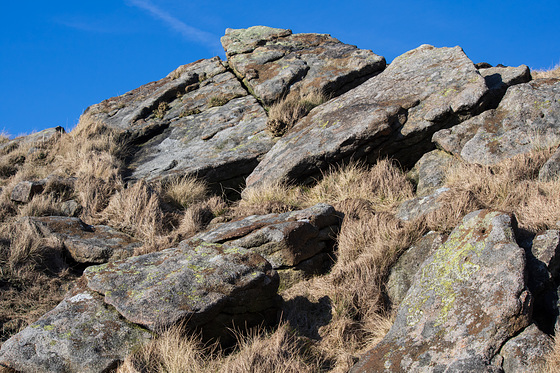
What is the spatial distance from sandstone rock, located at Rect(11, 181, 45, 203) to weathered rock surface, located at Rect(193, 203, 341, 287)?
4757 millimetres

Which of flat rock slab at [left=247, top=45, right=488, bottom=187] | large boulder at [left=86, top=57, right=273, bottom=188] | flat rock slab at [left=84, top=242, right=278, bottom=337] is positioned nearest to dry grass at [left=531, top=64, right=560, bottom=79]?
flat rock slab at [left=247, top=45, right=488, bottom=187]

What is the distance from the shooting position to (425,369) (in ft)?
12.9

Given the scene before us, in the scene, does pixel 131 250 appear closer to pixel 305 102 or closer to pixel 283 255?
pixel 283 255

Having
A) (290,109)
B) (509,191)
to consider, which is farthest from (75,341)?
(290,109)

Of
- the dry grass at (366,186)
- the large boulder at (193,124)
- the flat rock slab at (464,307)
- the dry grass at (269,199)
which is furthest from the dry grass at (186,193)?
the flat rock slab at (464,307)

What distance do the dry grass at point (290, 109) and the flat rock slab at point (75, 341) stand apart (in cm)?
701

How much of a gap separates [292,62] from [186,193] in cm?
594

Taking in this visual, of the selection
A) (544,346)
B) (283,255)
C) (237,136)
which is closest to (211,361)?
(283,255)

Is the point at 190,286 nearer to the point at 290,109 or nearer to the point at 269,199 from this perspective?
the point at 269,199

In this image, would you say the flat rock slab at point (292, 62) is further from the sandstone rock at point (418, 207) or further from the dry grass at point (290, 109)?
the sandstone rock at point (418, 207)

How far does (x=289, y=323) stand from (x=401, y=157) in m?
4.85

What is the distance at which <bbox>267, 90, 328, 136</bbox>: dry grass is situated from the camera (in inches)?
448

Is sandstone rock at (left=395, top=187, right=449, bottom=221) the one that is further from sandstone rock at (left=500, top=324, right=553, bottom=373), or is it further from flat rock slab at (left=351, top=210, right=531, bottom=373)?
sandstone rock at (left=500, top=324, right=553, bottom=373)

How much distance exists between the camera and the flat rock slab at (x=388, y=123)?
9.05 meters
